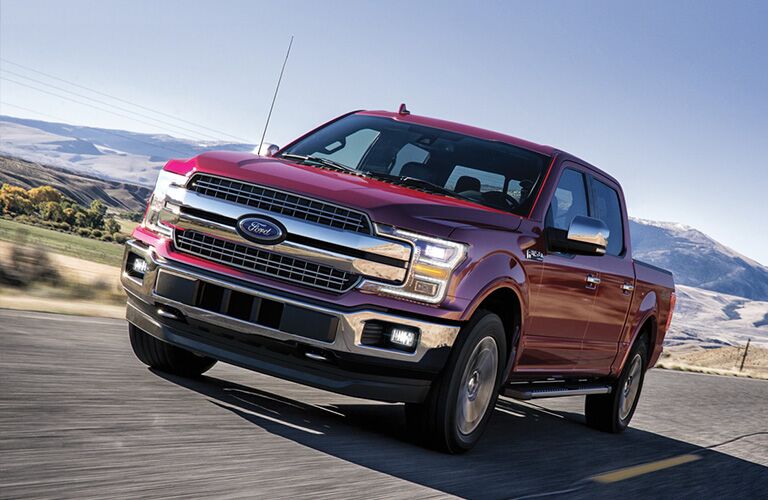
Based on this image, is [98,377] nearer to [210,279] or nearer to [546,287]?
[210,279]

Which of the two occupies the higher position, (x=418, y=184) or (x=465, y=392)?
(x=418, y=184)

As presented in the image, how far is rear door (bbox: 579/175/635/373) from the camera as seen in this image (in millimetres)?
7359

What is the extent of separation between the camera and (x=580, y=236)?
6.16 metres

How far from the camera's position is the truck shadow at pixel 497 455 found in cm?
500

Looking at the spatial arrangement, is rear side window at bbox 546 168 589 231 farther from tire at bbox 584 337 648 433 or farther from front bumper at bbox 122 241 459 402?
tire at bbox 584 337 648 433

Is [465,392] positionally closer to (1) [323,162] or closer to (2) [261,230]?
(2) [261,230]

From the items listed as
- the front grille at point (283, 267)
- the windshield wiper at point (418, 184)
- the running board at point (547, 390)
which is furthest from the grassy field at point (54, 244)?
the front grille at point (283, 267)

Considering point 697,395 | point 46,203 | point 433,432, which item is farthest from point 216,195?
point 46,203

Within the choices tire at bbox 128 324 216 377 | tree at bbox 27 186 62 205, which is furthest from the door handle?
tree at bbox 27 186 62 205

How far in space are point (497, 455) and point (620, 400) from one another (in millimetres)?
3007

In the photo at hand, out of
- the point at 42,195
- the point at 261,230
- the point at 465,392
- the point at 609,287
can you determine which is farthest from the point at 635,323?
the point at 42,195

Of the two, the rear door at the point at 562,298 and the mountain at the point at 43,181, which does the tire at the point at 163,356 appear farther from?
the mountain at the point at 43,181

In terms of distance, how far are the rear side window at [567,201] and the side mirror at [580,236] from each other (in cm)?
15

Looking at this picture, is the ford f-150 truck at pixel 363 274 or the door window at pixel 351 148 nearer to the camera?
the ford f-150 truck at pixel 363 274
